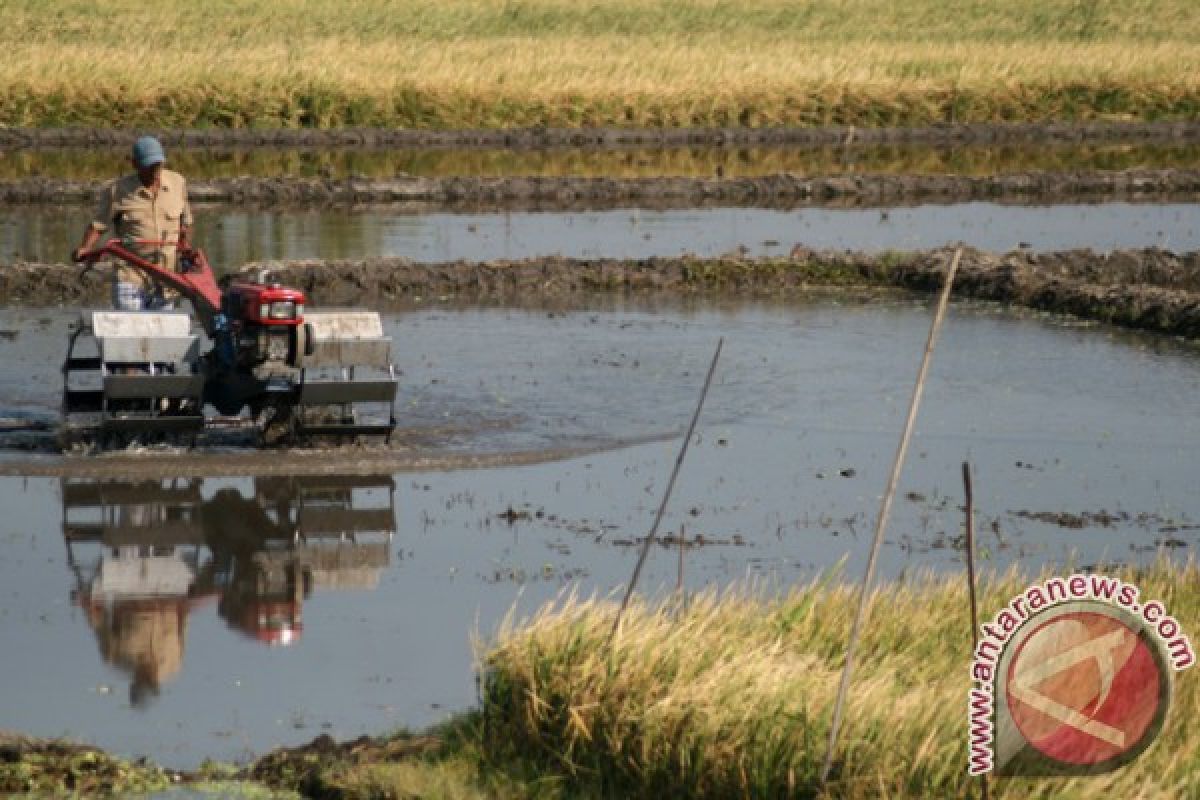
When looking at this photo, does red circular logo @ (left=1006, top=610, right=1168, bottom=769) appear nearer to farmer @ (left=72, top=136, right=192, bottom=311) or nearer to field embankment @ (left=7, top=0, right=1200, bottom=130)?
farmer @ (left=72, top=136, right=192, bottom=311)

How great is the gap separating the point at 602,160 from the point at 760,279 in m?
11.7

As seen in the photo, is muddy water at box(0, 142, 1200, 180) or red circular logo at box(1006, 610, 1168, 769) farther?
muddy water at box(0, 142, 1200, 180)

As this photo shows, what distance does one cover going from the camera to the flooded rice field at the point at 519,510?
8.74m

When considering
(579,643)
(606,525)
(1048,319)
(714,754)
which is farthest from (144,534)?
(1048,319)

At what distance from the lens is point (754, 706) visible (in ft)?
23.1

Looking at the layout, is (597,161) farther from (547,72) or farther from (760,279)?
(760,279)

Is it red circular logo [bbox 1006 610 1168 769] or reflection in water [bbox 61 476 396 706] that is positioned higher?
red circular logo [bbox 1006 610 1168 769]

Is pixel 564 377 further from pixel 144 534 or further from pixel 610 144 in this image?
pixel 610 144

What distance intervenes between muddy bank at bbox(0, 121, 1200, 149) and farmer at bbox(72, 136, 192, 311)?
63.8 feet

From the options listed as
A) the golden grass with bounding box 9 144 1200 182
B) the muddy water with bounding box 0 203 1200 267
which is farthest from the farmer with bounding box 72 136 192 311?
the golden grass with bounding box 9 144 1200 182

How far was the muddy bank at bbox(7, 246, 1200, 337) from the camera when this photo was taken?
19.0 metres

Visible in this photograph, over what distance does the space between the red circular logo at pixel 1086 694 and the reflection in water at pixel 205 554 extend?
3.66m

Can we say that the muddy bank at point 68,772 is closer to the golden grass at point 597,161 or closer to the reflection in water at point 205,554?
the reflection in water at point 205,554

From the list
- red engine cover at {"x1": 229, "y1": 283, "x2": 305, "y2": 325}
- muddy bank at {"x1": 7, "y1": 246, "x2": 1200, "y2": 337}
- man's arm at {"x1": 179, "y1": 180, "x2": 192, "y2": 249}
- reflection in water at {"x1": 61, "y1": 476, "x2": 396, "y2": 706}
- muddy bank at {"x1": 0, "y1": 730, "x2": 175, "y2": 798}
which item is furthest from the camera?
muddy bank at {"x1": 7, "y1": 246, "x2": 1200, "y2": 337}
